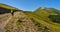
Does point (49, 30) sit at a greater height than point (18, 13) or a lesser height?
lesser

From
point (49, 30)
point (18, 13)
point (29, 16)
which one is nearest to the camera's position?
point (49, 30)

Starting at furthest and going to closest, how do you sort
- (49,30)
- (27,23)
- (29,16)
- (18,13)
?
(18,13), (29,16), (27,23), (49,30)

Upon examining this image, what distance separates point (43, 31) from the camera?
1373 centimetres

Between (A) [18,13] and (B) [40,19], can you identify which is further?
(A) [18,13]

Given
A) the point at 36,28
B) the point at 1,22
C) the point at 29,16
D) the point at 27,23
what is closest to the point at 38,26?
the point at 36,28

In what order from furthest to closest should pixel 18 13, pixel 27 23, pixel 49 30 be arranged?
pixel 18 13 < pixel 27 23 < pixel 49 30

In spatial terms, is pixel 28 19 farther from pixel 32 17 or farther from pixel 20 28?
pixel 20 28

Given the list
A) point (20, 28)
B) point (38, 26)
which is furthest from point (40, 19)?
point (20, 28)

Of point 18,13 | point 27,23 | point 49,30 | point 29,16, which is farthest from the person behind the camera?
point 18,13

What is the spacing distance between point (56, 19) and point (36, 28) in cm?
214

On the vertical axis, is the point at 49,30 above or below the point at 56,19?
below

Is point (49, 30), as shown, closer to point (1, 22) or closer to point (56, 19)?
point (56, 19)

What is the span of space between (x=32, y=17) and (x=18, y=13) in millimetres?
2383

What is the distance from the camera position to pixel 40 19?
53.0 ft
